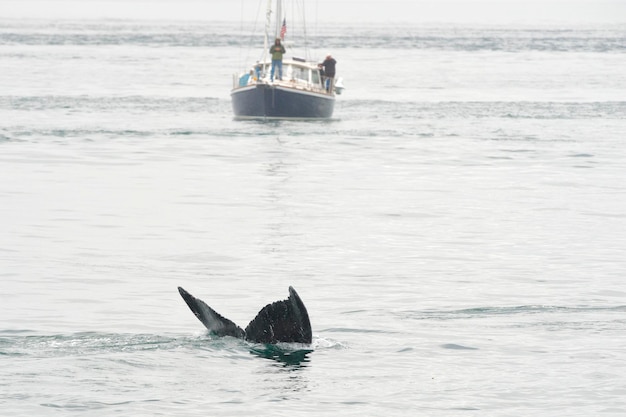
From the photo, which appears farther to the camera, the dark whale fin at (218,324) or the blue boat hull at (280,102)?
the blue boat hull at (280,102)

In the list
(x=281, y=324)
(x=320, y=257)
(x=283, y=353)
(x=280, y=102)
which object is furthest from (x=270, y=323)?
(x=280, y=102)

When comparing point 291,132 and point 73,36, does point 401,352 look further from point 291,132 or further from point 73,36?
point 73,36

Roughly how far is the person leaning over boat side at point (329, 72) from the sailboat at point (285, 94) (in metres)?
0.10

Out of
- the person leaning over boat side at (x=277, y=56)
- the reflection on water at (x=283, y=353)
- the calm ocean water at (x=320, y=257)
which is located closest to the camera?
the calm ocean water at (x=320, y=257)

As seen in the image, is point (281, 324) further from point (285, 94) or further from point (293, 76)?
point (293, 76)

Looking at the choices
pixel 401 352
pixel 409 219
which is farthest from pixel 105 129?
pixel 401 352

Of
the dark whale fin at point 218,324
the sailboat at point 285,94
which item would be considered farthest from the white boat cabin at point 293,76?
the dark whale fin at point 218,324

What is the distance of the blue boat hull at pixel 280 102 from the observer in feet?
174

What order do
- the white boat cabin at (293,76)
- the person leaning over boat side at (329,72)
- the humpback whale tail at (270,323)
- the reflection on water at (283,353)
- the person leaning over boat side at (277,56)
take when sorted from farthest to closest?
1. the white boat cabin at (293,76)
2. the person leaning over boat side at (329,72)
3. the person leaning over boat side at (277,56)
4. the reflection on water at (283,353)
5. the humpback whale tail at (270,323)

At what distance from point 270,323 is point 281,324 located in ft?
0.43

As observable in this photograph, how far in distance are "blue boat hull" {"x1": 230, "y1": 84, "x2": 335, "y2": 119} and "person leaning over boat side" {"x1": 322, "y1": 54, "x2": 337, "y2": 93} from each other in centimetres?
45

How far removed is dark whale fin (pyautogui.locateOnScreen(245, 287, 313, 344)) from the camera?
16.2 meters

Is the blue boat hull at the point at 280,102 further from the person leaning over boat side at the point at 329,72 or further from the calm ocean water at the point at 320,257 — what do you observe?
the calm ocean water at the point at 320,257

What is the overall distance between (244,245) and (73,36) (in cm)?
13131
